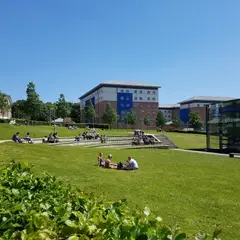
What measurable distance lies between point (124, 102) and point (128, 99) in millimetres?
2680

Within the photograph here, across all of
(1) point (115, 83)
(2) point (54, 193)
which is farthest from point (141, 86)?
(2) point (54, 193)

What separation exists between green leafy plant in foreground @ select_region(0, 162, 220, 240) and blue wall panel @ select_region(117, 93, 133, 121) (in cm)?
14476

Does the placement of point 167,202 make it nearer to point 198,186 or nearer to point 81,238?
point 198,186

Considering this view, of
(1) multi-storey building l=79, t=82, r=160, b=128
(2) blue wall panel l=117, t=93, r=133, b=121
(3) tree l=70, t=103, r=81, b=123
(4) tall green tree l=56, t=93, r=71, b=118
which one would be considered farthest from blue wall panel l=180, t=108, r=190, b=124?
(4) tall green tree l=56, t=93, r=71, b=118

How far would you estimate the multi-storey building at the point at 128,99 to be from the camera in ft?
484

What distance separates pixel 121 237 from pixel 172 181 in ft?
50.6

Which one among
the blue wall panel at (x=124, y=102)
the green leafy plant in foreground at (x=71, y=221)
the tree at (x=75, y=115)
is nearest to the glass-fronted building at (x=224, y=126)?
the green leafy plant in foreground at (x=71, y=221)

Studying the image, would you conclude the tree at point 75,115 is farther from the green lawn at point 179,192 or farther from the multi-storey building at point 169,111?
the green lawn at point 179,192

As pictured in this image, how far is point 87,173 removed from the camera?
709 inches

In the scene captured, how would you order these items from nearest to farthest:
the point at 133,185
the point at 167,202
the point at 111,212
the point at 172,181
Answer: the point at 111,212 < the point at 167,202 < the point at 133,185 < the point at 172,181

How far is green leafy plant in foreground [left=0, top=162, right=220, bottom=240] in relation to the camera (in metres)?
2.18

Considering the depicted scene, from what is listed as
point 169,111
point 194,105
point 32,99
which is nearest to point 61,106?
point 32,99

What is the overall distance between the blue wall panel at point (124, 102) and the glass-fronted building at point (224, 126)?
97353 millimetres

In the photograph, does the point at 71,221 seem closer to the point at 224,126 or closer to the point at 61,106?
the point at 224,126
